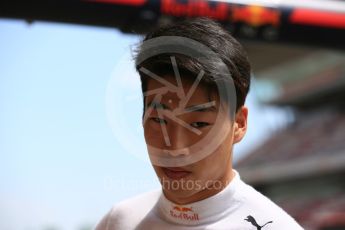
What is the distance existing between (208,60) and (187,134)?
0.12m

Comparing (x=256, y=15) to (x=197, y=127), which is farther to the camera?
(x=256, y=15)

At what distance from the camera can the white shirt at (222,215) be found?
100 cm

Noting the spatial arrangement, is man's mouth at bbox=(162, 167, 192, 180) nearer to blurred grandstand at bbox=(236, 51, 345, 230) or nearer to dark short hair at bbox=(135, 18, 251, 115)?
dark short hair at bbox=(135, 18, 251, 115)

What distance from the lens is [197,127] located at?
0.96m

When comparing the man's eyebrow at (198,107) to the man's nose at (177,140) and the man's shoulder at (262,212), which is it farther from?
the man's shoulder at (262,212)

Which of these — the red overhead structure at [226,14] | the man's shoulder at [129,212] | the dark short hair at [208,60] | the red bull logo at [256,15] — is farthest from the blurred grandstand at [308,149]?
the dark short hair at [208,60]

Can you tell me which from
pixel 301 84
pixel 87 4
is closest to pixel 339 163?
pixel 301 84

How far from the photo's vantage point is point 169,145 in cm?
96

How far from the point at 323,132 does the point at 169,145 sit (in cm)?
951

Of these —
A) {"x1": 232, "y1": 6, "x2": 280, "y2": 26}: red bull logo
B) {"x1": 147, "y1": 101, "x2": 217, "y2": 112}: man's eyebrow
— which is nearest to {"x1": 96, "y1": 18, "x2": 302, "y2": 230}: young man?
{"x1": 147, "y1": 101, "x2": 217, "y2": 112}: man's eyebrow

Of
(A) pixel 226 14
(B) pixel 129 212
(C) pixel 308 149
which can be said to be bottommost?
(C) pixel 308 149

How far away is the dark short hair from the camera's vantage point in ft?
3.12

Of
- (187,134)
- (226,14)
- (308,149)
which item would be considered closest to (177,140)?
(187,134)

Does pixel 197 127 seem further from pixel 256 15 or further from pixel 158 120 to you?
pixel 256 15
